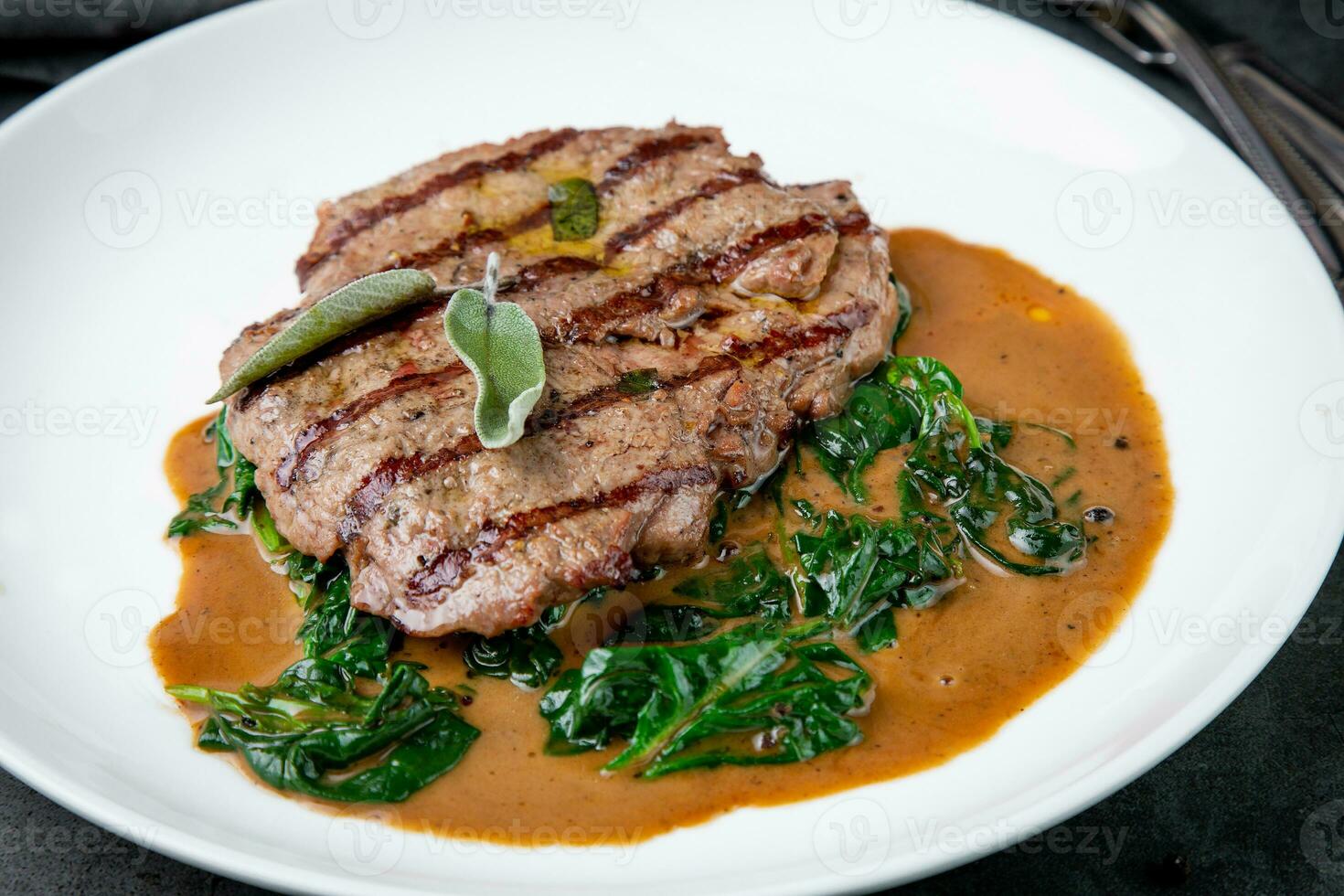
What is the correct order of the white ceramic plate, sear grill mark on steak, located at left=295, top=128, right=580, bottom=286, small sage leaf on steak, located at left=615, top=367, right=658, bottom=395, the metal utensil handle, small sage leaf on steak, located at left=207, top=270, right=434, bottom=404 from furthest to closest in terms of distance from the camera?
1. the metal utensil handle
2. sear grill mark on steak, located at left=295, top=128, right=580, bottom=286
3. small sage leaf on steak, located at left=615, top=367, right=658, bottom=395
4. small sage leaf on steak, located at left=207, top=270, right=434, bottom=404
5. the white ceramic plate

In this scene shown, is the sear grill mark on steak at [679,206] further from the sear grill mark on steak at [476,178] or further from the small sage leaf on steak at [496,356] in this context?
the small sage leaf on steak at [496,356]

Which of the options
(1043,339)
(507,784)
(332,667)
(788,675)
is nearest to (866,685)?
(788,675)

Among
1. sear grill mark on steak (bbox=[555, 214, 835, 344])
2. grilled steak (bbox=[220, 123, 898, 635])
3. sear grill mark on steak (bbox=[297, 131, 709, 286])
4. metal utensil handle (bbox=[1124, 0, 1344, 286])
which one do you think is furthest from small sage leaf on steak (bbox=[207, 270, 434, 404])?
metal utensil handle (bbox=[1124, 0, 1344, 286])

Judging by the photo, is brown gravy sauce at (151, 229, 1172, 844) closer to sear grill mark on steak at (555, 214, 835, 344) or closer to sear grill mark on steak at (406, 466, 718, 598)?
sear grill mark on steak at (406, 466, 718, 598)

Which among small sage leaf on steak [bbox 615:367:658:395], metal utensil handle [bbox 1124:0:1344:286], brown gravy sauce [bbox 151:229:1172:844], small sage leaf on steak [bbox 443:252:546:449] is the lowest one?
brown gravy sauce [bbox 151:229:1172:844]

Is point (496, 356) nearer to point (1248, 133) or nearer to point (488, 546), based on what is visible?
point (488, 546)

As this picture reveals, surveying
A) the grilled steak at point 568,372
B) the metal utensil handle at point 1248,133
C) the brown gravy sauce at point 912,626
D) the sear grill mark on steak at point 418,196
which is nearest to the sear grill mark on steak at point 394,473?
the grilled steak at point 568,372
